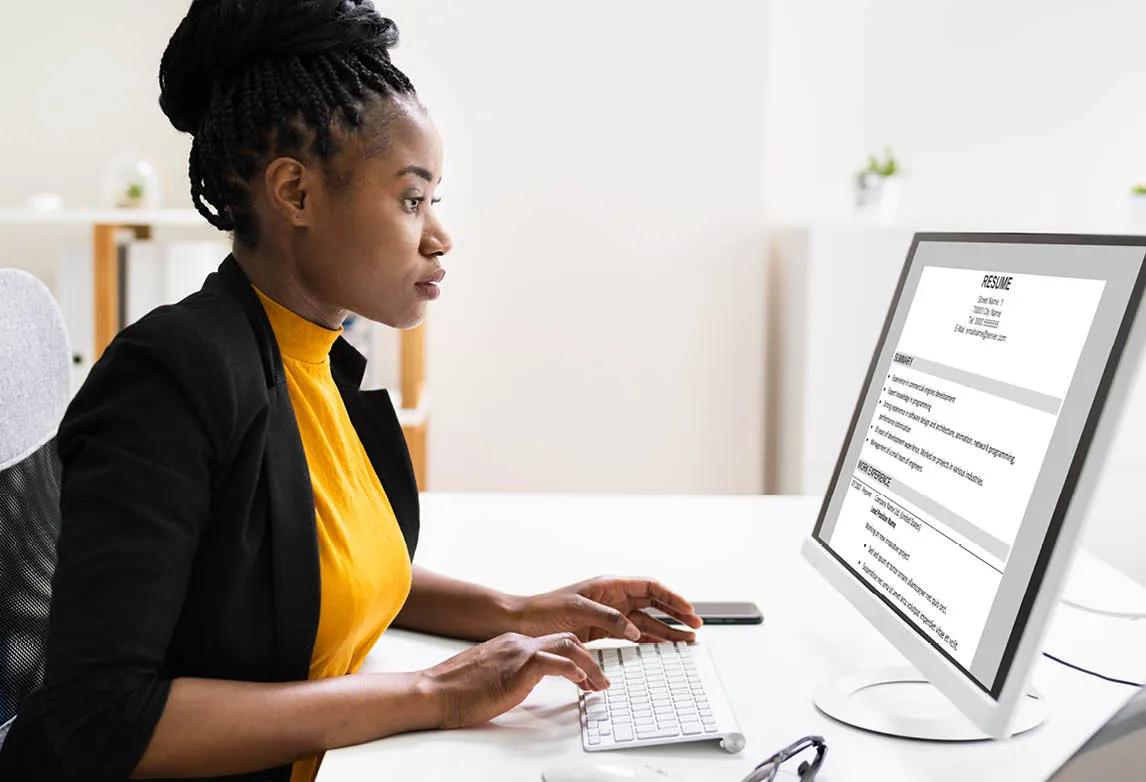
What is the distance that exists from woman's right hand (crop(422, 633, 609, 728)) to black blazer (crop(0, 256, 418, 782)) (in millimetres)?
122

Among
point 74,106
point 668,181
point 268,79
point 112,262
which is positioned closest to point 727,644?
point 268,79

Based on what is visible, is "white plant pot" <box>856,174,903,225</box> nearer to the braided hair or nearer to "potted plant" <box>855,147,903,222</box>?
"potted plant" <box>855,147,903,222</box>

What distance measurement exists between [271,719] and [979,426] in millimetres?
593

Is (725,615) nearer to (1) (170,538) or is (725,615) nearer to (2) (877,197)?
(1) (170,538)

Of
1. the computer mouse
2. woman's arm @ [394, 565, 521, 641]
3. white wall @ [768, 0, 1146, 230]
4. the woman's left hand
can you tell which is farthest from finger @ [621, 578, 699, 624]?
white wall @ [768, 0, 1146, 230]

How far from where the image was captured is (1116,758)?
Answer: 61 centimetres

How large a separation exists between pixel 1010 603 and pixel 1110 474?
2.74 metres

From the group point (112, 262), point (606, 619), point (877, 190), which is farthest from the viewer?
point (877, 190)

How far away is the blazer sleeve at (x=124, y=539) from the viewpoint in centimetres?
80

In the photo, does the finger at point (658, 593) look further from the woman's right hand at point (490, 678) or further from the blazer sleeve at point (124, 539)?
the blazer sleeve at point (124, 539)

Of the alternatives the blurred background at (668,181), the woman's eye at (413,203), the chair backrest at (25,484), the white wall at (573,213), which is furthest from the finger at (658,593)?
the white wall at (573,213)

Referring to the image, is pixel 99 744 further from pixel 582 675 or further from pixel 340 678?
pixel 582 675

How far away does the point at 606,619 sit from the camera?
1.13m

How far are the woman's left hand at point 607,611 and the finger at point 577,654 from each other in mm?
140
